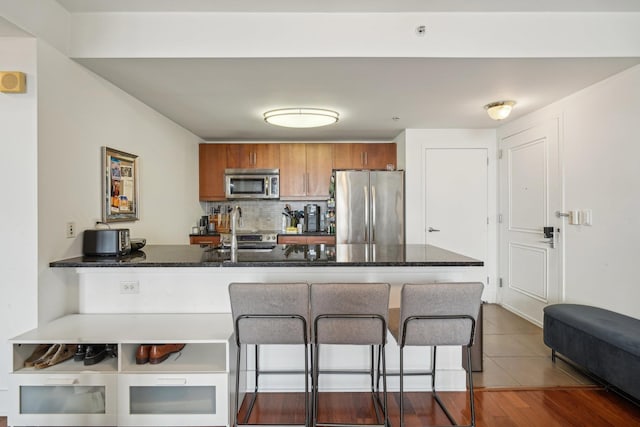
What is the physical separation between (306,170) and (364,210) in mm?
1056

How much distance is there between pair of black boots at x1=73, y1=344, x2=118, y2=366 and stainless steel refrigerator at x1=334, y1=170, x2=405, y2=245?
2728 mm

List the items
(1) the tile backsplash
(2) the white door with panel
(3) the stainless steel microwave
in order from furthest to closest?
(1) the tile backsplash → (3) the stainless steel microwave → (2) the white door with panel

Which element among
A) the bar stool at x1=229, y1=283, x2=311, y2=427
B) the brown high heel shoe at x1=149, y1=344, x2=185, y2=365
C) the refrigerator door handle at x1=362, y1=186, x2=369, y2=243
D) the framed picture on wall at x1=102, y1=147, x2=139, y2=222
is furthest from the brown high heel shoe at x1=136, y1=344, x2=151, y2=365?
the refrigerator door handle at x1=362, y1=186, x2=369, y2=243

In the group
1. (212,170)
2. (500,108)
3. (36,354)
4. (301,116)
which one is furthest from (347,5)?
(212,170)

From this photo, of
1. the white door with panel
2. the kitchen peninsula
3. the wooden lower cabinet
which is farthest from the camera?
the wooden lower cabinet

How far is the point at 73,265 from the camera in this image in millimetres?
2057

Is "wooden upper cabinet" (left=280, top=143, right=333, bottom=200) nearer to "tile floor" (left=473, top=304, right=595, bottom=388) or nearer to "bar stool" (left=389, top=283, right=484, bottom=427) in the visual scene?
"tile floor" (left=473, top=304, right=595, bottom=388)

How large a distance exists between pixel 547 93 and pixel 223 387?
3356 mm

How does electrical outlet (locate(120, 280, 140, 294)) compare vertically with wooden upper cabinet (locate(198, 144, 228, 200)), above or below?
below

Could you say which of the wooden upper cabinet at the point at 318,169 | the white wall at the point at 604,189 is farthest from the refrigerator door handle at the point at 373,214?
the white wall at the point at 604,189

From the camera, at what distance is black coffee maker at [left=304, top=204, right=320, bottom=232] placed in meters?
4.91

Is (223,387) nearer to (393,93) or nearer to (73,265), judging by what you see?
(73,265)

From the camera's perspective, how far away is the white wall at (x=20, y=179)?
6.57ft

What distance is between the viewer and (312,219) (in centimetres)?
492
